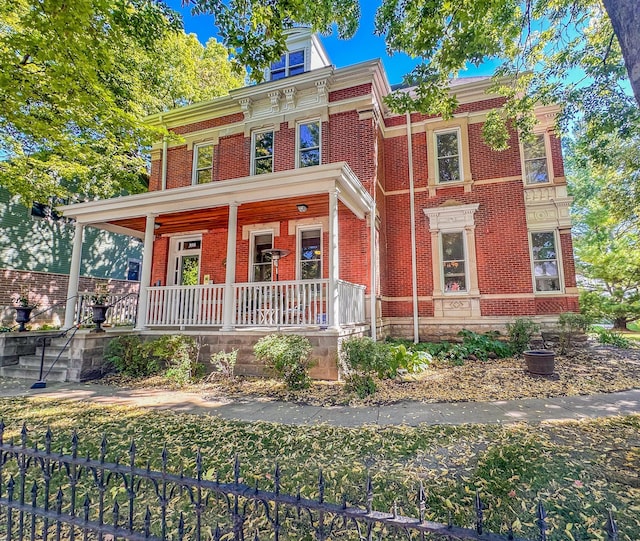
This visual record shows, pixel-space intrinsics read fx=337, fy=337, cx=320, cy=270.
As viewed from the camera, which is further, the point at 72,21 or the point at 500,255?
the point at 500,255

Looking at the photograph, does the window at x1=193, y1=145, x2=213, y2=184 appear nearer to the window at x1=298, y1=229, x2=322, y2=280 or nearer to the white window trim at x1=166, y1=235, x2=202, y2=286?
the white window trim at x1=166, y1=235, x2=202, y2=286

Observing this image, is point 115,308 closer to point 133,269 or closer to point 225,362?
point 225,362

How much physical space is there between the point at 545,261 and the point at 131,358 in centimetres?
1200

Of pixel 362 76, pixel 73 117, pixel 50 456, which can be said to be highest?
pixel 362 76

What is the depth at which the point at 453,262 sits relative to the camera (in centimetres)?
1086

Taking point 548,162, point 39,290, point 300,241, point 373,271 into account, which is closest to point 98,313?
point 300,241

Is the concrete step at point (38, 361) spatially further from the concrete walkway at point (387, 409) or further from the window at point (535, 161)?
the window at point (535, 161)

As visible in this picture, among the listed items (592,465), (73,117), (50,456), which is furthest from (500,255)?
(73,117)

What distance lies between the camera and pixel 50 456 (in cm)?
197

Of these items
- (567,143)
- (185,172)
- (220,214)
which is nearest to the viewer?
(220,214)

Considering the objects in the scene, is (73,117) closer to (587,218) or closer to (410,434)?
(410,434)

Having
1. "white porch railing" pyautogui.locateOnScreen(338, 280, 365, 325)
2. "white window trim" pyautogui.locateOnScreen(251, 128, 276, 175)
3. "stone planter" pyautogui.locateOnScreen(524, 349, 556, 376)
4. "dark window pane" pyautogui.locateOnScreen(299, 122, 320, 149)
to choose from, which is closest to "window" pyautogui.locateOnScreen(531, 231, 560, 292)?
"stone planter" pyautogui.locateOnScreen(524, 349, 556, 376)

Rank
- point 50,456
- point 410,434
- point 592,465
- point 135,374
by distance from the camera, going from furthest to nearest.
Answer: point 135,374
point 410,434
point 592,465
point 50,456

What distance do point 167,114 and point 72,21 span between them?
7.11 m
